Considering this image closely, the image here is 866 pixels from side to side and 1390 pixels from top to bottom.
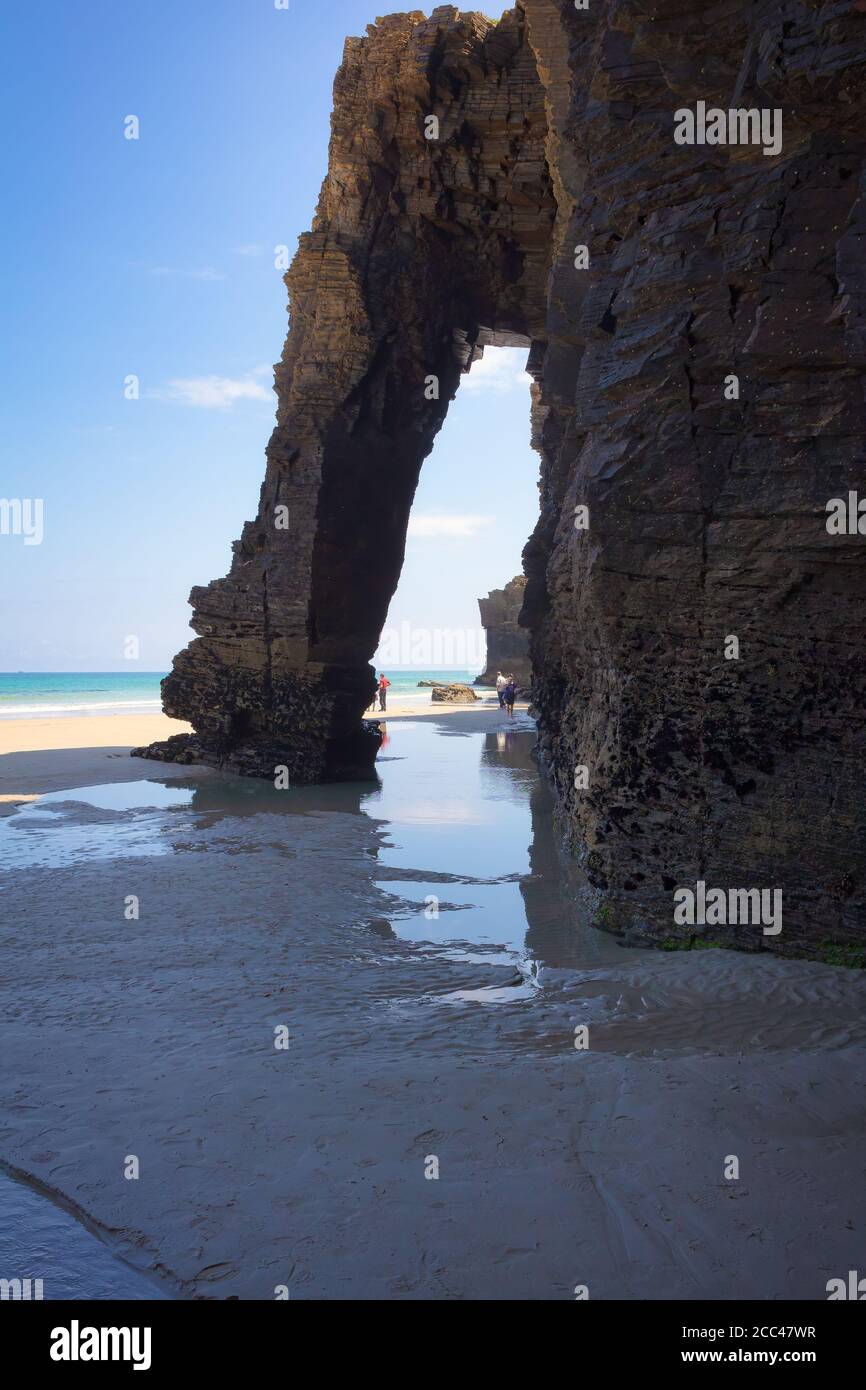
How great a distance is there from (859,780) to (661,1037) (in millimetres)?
2969

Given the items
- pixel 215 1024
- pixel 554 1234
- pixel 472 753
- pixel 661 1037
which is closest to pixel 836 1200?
pixel 554 1234

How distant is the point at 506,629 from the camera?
65.0 m

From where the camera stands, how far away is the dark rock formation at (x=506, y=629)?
6344 cm

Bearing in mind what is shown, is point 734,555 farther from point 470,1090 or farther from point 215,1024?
point 215,1024

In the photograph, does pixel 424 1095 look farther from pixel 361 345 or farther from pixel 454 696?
pixel 454 696

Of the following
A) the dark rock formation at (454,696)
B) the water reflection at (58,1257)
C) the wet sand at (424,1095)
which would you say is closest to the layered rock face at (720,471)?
the wet sand at (424,1095)

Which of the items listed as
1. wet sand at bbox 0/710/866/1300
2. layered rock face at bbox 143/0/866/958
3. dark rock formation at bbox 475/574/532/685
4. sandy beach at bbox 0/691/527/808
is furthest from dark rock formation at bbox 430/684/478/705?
wet sand at bbox 0/710/866/1300

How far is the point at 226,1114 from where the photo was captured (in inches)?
183

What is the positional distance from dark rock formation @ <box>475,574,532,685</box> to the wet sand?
53973 millimetres

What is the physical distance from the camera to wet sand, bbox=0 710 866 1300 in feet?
11.9

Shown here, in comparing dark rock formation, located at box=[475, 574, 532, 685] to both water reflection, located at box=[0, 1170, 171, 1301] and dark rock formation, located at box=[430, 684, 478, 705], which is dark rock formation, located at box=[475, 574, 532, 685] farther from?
water reflection, located at box=[0, 1170, 171, 1301]

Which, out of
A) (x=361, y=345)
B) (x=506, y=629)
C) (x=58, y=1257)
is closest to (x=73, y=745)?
(x=361, y=345)

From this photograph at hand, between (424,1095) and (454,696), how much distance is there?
49143mm

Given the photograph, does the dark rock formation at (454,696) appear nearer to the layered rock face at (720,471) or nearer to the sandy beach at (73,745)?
the sandy beach at (73,745)
